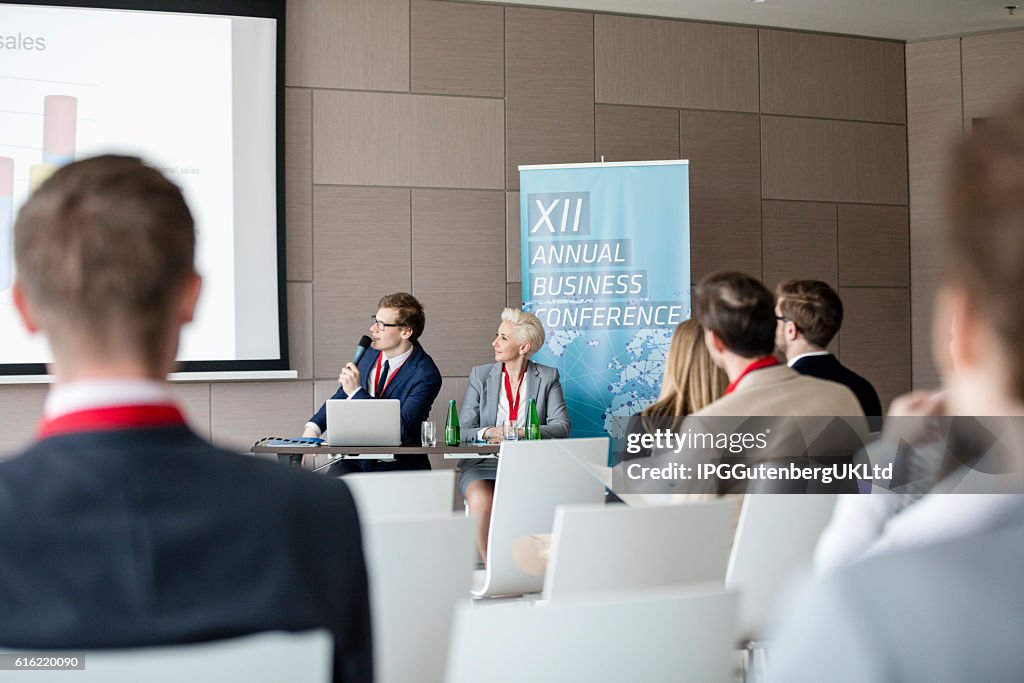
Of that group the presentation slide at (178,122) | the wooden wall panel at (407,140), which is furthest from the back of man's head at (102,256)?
the wooden wall panel at (407,140)

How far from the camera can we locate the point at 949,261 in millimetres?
585

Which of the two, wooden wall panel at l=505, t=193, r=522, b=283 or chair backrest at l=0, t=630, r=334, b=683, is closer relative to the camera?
chair backrest at l=0, t=630, r=334, b=683

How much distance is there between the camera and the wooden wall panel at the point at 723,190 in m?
7.57

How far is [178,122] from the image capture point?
641 cm

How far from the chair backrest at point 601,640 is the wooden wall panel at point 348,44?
19.8ft

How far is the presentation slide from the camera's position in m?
6.12

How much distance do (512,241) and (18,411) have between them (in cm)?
355

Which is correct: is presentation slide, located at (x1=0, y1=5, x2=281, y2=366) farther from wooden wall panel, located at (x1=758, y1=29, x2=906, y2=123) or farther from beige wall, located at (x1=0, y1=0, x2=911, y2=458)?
wooden wall panel, located at (x1=758, y1=29, x2=906, y2=123)

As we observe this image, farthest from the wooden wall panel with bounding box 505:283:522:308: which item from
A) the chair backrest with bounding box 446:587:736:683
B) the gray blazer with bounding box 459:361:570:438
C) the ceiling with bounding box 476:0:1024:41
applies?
the chair backrest with bounding box 446:587:736:683

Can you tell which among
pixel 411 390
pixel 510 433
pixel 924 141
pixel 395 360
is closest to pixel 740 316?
pixel 510 433

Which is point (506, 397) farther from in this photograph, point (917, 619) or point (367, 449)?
point (917, 619)

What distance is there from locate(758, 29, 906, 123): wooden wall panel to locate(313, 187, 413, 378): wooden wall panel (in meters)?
3.19

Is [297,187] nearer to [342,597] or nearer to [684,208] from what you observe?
[684,208]

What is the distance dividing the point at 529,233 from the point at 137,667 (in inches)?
228
